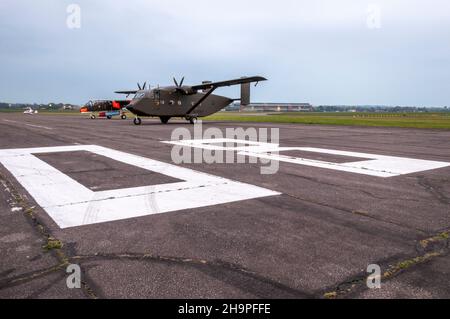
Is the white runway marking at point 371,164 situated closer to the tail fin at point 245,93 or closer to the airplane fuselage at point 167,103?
→ the airplane fuselage at point 167,103

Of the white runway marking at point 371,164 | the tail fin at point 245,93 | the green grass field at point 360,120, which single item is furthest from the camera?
the green grass field at point 360,120

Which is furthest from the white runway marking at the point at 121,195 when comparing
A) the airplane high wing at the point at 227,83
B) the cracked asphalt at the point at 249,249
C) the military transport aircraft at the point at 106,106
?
the military transport aircraft at the point at 106,106

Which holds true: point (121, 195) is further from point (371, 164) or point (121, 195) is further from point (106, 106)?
point (106, 106)

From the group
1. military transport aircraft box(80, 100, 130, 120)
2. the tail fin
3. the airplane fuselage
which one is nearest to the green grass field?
the tail fin

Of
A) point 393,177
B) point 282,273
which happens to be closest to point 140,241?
point 282,273

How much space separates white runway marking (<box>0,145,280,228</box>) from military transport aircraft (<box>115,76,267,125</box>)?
19254mm

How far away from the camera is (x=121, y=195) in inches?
224

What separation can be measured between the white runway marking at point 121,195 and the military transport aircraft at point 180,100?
63.2ft

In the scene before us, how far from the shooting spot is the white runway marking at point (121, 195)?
4.74m

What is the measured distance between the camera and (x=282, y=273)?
306 cm

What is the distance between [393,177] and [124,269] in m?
6.53

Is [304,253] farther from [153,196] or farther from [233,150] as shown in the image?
[233,150]

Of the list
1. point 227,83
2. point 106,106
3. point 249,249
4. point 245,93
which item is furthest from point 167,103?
point 249,249

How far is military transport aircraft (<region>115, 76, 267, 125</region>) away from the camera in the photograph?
1052 inches
